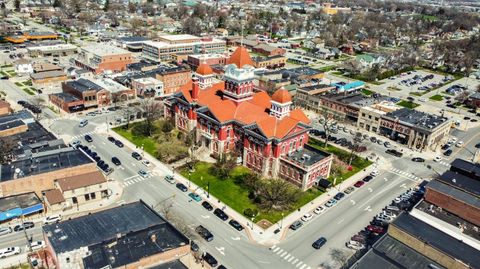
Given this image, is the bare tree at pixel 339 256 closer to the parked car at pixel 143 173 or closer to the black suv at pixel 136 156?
the parked car at pixel 143 173

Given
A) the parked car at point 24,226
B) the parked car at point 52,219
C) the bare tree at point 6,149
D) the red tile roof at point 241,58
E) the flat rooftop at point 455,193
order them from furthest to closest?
the red tile roof at point 241,58, the bare tree at point 6,149, the parked car at point 52,219, the flat rooftop at point 455,193, the parked car at point 24,226

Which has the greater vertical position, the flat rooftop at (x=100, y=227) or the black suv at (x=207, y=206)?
the flat rooftop at (x=100, y=227)

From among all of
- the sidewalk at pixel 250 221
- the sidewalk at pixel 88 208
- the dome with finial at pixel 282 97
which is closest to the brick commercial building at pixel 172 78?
the sidewalk at pixel 250 221

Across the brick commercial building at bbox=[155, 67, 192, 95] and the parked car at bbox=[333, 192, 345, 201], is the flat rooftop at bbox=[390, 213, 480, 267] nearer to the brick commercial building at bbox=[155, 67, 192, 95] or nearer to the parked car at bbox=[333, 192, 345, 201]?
the parked car at bbox=[333, 192, 345, 201]

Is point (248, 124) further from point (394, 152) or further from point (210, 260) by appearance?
point (394, 152)

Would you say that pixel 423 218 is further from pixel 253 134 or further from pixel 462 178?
pixel 253 134
